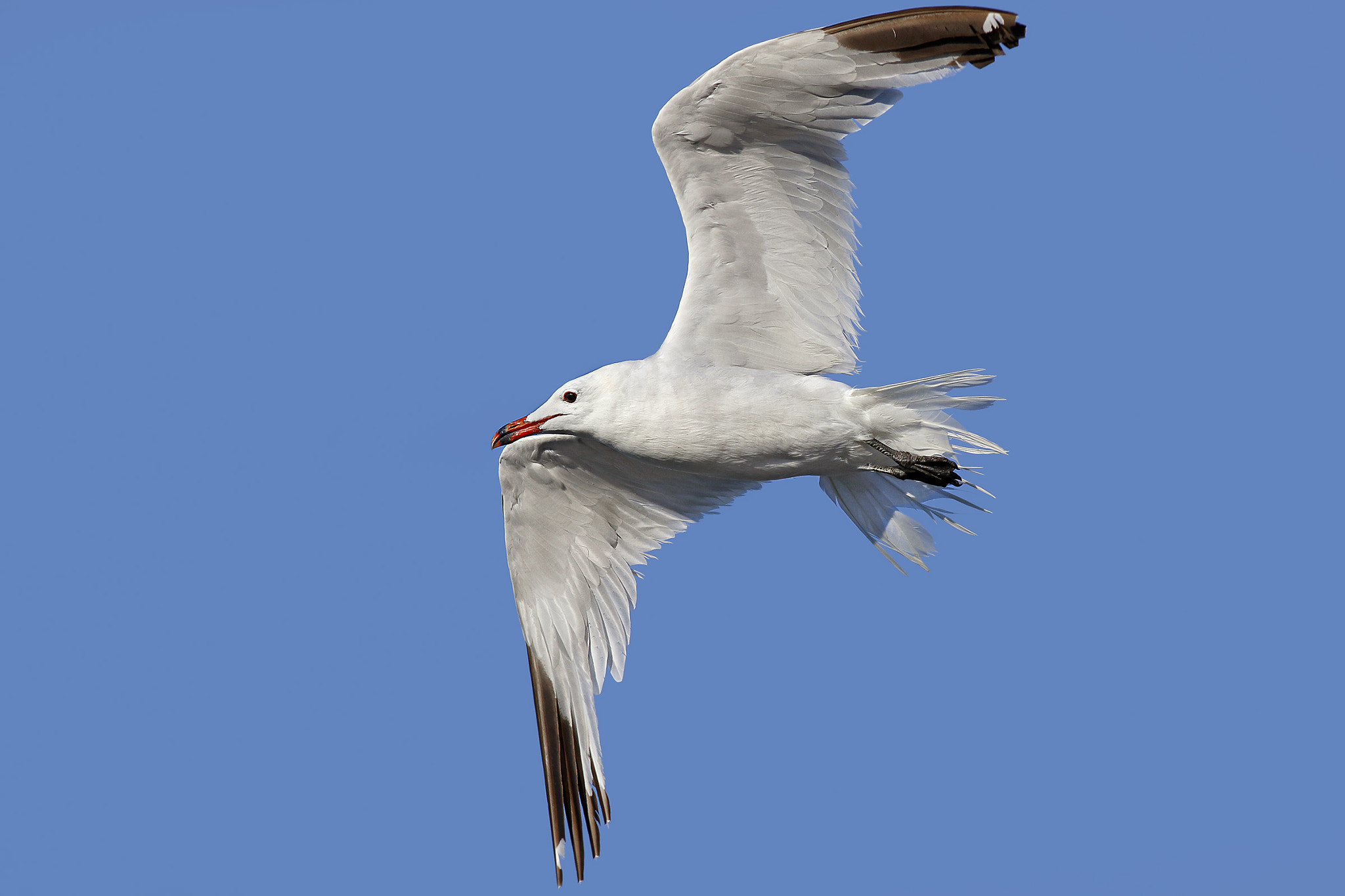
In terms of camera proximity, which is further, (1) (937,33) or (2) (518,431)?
(2) (518,431)

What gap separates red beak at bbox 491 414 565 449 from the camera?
9.85 metres

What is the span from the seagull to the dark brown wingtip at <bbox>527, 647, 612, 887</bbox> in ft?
0.04

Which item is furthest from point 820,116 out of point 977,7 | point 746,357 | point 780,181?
point 746,357

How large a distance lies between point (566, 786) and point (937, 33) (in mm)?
5739

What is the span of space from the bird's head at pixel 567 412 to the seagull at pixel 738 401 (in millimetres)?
13

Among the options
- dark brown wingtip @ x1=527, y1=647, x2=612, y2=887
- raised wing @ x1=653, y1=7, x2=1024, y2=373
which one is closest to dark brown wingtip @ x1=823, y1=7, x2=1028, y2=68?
raised wing @ x1=653, y1=7, x2=1024, y2=373

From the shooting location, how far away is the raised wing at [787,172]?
8.55 m

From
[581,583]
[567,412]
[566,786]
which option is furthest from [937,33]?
[566,786]

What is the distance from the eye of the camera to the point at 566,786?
10602mm

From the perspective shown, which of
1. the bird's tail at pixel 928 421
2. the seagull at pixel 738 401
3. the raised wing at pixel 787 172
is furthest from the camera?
the bird's tail at pixel 928 421

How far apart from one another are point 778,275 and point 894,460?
4.73 feet

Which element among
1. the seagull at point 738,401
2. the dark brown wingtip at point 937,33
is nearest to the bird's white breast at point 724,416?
the seagull at point 738,401

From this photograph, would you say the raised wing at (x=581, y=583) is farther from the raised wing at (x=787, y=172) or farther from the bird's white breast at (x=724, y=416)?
the raised wing at (x=787, y=172)

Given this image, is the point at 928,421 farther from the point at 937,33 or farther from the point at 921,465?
the point at 937,33
